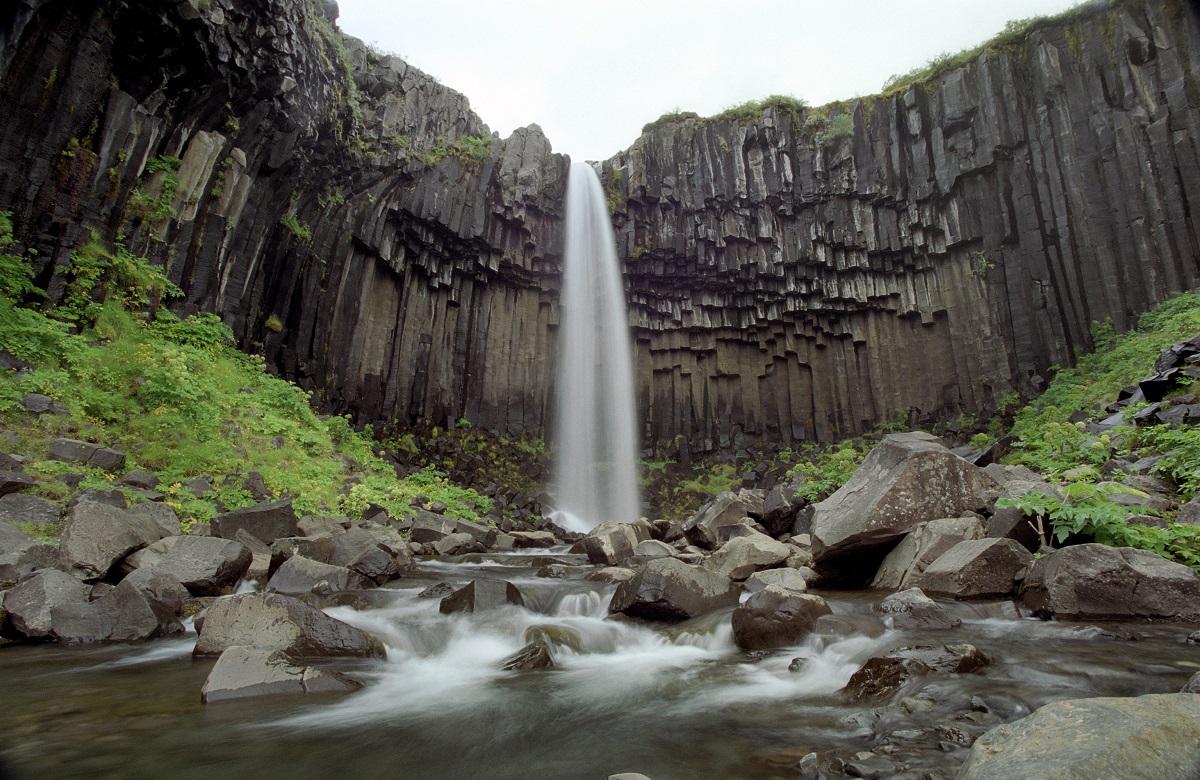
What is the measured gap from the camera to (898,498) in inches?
293

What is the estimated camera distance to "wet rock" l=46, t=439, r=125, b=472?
8.77 metres

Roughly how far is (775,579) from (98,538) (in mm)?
7789

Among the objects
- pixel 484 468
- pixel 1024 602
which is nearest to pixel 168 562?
pixel 1024 602

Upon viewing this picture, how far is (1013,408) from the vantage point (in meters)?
21.2

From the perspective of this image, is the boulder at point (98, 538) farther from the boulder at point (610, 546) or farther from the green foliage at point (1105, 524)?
the green foliage at point (1105, 524)

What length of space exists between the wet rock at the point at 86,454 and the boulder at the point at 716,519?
1015cm

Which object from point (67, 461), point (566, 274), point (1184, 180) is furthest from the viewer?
point (566, 274)

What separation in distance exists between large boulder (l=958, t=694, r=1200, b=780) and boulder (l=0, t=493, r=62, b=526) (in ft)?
30.8

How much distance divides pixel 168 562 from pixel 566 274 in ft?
74.1

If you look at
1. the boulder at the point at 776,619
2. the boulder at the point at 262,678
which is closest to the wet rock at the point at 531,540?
the boulder at the point at 776,619

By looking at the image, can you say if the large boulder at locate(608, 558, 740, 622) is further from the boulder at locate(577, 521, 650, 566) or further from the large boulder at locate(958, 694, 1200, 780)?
the large boulder at locate(958, 694, 1200, 780)

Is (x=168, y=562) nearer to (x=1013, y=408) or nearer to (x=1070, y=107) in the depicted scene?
(x=1013, y=408)

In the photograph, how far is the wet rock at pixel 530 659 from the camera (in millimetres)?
5570

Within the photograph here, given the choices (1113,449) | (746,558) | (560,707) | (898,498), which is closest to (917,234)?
(1113,449)
